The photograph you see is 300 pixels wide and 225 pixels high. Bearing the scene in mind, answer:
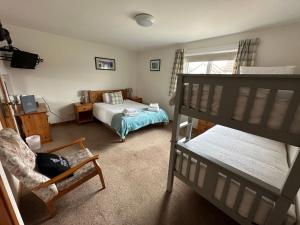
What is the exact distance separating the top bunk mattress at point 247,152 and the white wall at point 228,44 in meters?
1.52

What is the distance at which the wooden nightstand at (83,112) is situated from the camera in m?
3.81

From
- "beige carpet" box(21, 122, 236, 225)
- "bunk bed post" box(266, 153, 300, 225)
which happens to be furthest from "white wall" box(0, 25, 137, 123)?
"bunk bed post" box(266, 153, 300, 225)

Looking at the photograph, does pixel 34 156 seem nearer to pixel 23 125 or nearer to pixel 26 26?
pixel 23 125

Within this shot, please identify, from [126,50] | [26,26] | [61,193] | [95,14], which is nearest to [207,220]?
[61,193]

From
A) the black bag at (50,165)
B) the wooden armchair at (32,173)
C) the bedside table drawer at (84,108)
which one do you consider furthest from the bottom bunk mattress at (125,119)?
the black bag at (50,165)

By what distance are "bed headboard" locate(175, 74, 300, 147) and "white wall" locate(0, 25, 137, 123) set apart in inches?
140

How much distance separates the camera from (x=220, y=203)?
1.36 meters

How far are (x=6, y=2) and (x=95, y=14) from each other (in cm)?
113

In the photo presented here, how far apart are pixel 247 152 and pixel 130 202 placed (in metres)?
1.56

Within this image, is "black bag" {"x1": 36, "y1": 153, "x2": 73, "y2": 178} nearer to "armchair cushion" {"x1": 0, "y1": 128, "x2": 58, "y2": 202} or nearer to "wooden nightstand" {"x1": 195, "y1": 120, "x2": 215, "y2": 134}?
"armchair cushion" {"x1": 0, "y1": 128, "x2": 58, "y2": 202}

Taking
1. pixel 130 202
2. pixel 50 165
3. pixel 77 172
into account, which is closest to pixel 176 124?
pixel 130 202

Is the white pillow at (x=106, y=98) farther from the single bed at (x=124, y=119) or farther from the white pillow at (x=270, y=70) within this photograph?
the white pillow at (x=270, y=70)

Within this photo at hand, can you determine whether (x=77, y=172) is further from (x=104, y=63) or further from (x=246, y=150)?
(x=104, y=63)

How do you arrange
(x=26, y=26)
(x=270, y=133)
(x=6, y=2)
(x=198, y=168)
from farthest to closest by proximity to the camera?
(x=26, y=26), (x=6, y=2), (x=198, y=168), (x=270, y=133)
